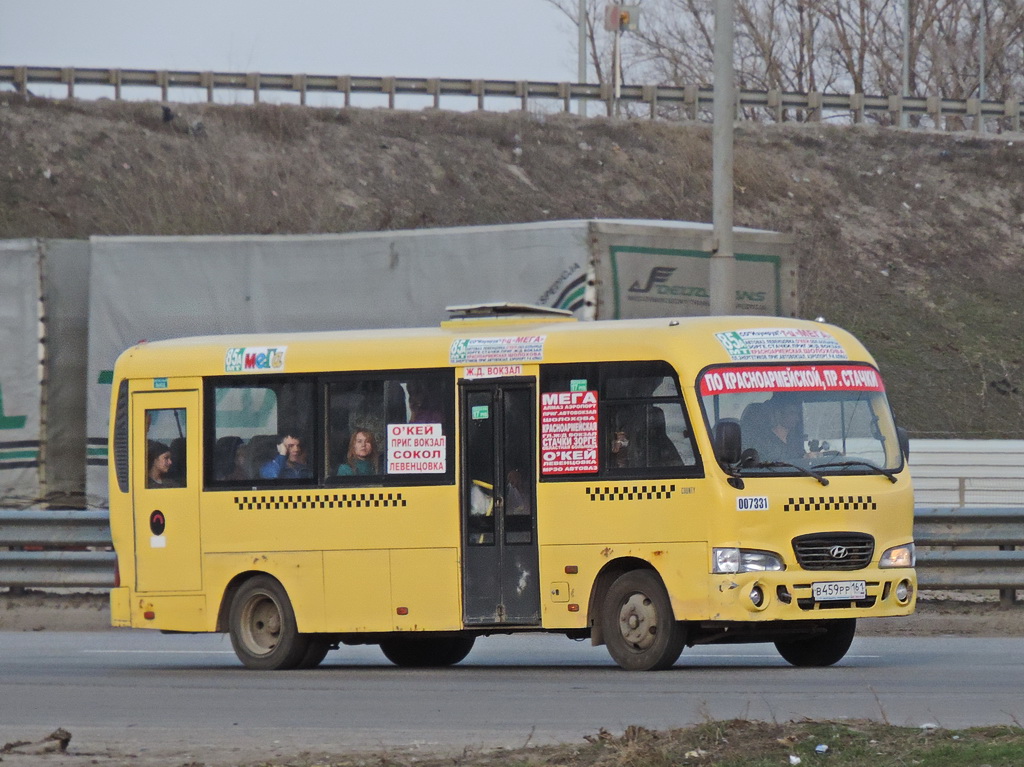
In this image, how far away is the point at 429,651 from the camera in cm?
1388

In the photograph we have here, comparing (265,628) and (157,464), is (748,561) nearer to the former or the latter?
(265,628)

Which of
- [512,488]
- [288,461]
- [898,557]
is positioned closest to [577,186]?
[288,461]

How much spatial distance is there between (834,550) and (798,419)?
37.1 inches

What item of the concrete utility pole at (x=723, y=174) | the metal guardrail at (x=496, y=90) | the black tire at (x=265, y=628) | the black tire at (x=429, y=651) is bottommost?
the black tire at (x=429, y=651)

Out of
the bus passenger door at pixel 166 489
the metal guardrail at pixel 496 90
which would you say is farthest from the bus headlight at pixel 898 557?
the metal guardrail at pixel 496 90

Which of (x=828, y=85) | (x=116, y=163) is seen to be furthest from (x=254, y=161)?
(x=828, y=85)

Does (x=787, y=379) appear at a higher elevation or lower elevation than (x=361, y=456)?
higher

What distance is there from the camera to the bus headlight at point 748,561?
11695 mm

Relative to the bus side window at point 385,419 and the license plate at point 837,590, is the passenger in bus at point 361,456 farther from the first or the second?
the license plate at point 837,590

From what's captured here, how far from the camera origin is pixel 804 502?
11812 millimetres

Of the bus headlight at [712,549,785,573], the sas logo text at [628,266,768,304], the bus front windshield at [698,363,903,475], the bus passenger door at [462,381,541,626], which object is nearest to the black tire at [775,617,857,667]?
the bus headlight at [712,549,785,573]

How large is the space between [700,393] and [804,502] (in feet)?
3.27

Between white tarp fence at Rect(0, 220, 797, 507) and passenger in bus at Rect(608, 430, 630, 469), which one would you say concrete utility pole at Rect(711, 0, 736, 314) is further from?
passenger in bus at Rect(608, 430, 630, 469)

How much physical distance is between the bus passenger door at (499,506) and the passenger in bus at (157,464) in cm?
251
